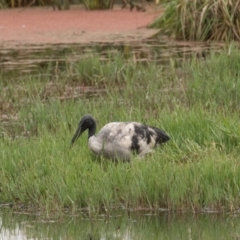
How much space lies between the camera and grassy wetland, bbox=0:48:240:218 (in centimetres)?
653

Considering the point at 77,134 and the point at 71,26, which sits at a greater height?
the point at 77,134

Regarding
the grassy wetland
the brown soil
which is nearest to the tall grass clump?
the brown soil

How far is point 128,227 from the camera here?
6.29m

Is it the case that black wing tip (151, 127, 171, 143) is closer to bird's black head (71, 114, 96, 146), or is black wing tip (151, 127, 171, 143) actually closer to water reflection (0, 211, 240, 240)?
bird's black head (71, 114, 96, 146)

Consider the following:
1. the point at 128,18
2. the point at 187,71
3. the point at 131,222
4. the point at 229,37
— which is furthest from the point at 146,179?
the point at 128,18

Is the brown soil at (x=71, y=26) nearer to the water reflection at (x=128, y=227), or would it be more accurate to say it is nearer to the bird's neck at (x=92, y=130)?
the bird's neck at (x=92, y=130)

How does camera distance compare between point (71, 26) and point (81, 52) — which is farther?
point (71, 26)

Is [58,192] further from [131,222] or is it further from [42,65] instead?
[42,65]

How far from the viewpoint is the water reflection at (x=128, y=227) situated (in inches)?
242

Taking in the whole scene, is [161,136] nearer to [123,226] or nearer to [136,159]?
[136,159]

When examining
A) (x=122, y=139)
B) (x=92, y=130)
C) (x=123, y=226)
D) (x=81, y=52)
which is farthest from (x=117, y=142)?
(x=81, y=52)

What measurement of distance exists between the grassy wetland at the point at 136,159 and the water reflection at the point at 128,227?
0.10m

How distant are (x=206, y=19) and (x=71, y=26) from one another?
9.64ft

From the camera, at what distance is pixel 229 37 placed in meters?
13.2
